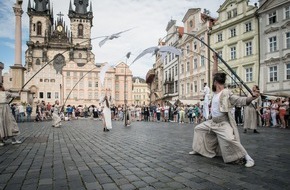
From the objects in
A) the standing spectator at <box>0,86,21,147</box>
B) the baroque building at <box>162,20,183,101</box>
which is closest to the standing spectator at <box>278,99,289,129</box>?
the standing spectator at <box>0,86,21,147</box>

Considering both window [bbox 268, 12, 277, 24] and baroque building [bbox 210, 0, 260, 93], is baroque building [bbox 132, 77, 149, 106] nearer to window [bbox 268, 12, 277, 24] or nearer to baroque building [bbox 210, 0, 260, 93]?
baroque building [bbox 210, 0, 260, 93]

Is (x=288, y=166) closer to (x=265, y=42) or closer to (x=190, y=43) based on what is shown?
(x=265, y=42)

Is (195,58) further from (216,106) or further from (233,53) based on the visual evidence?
(216,106)

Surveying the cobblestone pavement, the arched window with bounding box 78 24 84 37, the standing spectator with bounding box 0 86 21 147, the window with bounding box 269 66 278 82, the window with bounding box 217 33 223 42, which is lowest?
the cobblestone pavement

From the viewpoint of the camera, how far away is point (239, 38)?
3188cm

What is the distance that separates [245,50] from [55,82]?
57.9 m

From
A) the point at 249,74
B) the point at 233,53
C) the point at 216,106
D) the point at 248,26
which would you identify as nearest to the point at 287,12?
the point at 248,26

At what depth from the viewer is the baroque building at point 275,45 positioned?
26359 millimetres

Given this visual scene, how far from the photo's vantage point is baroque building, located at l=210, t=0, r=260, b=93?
3000 centimetres

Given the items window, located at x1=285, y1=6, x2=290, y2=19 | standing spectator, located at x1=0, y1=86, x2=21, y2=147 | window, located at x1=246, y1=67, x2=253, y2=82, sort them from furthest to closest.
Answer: window, located at x1=246, y1=67, x2=253, y2=82 → window, located at x1=285, y1=6, x2=290, y2=19 → standing spectator, located at x1=0, y1=86, x2=21, y2=147

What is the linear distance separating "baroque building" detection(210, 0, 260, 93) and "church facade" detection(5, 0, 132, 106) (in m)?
40.9

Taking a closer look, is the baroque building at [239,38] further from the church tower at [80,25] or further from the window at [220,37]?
the church tower at [80,25]

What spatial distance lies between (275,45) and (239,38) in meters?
5.04

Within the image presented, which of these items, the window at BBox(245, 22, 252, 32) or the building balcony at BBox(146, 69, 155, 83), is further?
the building balcony at BBox(146, 69, 155, 83)
